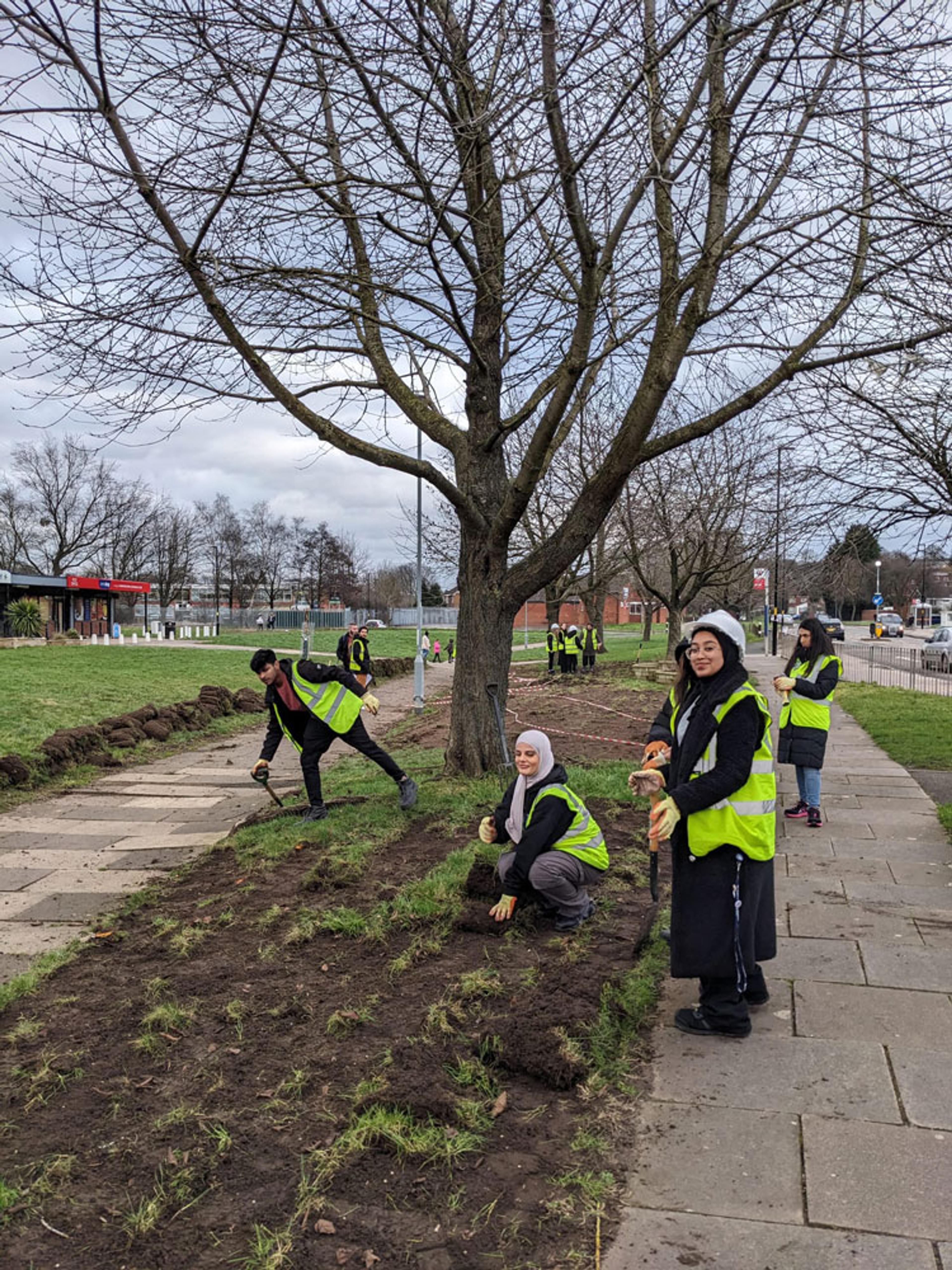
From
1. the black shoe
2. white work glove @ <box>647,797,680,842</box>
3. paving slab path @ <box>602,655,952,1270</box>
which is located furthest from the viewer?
the black shoe

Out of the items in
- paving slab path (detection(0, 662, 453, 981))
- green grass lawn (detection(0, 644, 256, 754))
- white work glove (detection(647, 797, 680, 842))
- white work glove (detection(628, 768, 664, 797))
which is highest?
white work glove (detection(628, 768, 664, 797))

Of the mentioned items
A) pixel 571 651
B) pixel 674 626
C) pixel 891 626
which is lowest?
pixel 571 651

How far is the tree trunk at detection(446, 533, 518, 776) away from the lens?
892 centimetres

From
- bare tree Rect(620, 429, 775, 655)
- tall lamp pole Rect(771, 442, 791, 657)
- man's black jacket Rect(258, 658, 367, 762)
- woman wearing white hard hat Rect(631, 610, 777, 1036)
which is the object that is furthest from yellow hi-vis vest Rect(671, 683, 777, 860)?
bare tree Rect(620, 429, 775, 655)

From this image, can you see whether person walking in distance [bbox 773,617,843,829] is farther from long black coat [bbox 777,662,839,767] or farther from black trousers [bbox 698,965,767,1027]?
black trousers [bbox 698,965,767,1027]

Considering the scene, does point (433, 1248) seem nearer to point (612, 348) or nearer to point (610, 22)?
point (610, 22)

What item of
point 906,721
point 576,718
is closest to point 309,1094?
point 576,718

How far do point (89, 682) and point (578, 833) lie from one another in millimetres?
17731

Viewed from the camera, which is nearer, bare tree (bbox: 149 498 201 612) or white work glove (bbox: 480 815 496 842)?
white work glove (bbox: 480 815 496 842)

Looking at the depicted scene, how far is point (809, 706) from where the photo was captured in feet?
25.6

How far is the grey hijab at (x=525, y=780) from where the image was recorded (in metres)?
5.05

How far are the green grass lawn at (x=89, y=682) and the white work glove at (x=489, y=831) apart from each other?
7.80 meters

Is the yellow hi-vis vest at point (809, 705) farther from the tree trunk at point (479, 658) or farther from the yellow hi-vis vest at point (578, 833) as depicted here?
the yellow hi-vis vest at point (578, 833)

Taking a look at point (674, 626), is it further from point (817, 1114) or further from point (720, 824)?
point (817, 1114)
